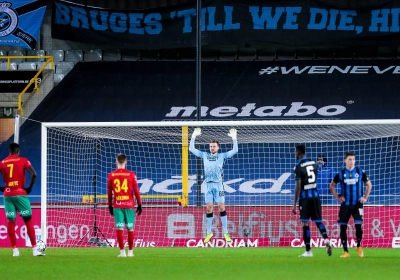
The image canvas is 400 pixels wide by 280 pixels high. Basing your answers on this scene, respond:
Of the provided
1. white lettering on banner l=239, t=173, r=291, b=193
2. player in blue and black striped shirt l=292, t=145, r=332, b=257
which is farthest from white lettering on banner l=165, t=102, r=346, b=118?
player in blue and black striped shirt l=292, t=145, r=332, b=257

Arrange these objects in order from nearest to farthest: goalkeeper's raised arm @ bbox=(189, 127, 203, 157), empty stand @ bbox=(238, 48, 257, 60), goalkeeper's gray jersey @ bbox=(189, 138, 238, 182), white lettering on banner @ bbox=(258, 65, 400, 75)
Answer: goalkeeper's raised arm @ bbox=(189, 127, 203, 157)
goalkeeper's gray jersey @ bbox=(189, 138, 238, 182)
white lettering on banner @ bbox=(258, 65, 400, 75)
empty stand @ bbox=(238, 48, 257, 60)

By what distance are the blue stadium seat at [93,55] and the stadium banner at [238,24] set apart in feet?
6.87

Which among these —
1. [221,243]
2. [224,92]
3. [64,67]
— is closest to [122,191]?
[221,243]

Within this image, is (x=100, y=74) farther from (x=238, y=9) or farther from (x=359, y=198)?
(x=359, y=198)

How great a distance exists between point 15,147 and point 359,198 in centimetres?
540

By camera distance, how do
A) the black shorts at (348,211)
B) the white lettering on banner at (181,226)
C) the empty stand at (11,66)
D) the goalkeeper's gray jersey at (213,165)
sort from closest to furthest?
the black shorts at (348,211), the goalkeeper's gray jersey at (213,165), the white lettering on banner at (181,226), the empty stand at (11,66)

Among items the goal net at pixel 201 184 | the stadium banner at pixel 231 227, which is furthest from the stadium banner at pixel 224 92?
the stadium banner at pixel 231 227

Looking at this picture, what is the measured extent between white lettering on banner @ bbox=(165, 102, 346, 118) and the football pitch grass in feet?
35.0

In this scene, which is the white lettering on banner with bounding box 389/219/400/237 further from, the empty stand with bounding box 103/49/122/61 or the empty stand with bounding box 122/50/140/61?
the empty stand with bounding box 103/49/122/61

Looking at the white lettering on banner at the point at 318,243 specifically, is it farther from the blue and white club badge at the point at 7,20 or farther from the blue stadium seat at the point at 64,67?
the blue and white club badge at the point at 7,20

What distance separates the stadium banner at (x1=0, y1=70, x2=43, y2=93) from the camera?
27.0m

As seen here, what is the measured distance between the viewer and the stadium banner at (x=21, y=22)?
84.9 ft

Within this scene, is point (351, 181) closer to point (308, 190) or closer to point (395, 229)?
point (308, 190)

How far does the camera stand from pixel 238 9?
25.1 meters
